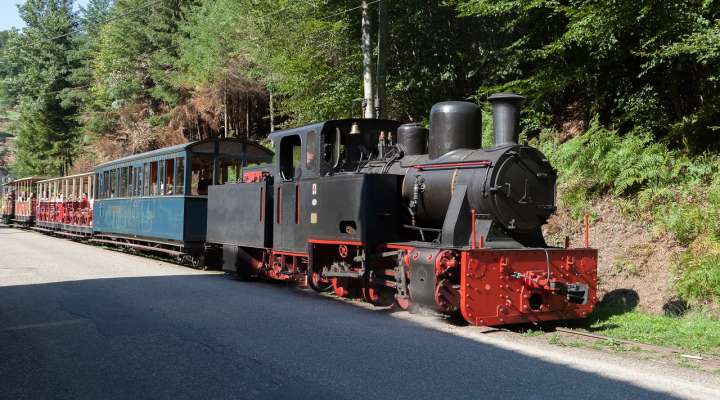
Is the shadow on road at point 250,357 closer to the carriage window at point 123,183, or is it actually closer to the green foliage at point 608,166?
the green foliage at point 608,166

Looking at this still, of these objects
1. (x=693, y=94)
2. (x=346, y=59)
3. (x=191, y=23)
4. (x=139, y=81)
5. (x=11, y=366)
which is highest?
(x=191, y=23)

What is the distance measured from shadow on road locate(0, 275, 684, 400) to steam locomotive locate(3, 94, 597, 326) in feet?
2.33

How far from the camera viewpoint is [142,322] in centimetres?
711

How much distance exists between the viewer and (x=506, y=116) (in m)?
7.76

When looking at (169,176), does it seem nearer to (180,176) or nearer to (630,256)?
(180,176)

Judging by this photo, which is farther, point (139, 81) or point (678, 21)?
point (139, 81)

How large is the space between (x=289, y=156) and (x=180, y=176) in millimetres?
4942

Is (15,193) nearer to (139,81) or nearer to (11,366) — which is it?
(139,81)

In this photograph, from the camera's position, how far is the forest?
10.4 m

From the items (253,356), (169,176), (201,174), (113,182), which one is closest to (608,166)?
(253,356)

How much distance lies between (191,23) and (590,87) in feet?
84.9

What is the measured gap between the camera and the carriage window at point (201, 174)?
47.3 feet

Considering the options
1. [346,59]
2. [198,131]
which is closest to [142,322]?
[346,59]

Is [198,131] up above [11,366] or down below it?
above
